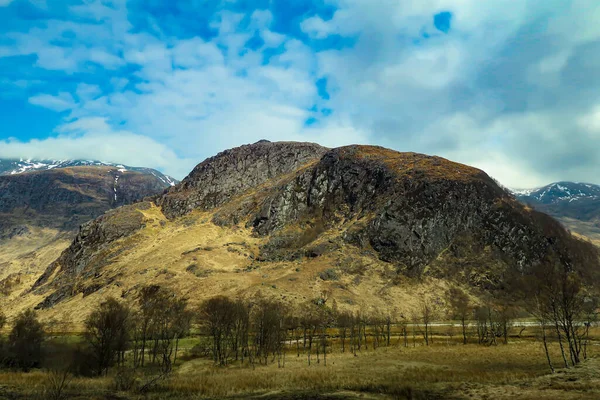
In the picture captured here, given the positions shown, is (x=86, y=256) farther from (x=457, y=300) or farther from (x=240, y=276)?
(x=457, y=300)

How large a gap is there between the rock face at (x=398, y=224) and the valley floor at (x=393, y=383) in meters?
89.7

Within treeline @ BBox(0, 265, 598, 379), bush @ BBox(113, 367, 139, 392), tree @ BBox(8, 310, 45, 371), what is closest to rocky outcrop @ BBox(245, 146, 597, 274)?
treeline @ BBox(0, 265, 598, 379)

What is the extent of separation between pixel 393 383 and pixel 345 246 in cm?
11448

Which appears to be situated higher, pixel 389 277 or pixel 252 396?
pixel 389 277

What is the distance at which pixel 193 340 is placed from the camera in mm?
86312

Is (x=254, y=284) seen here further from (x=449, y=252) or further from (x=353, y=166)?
(x=353, y=166)

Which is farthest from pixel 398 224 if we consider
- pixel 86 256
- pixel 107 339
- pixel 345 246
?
pixel 86 256

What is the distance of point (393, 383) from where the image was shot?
33.1m

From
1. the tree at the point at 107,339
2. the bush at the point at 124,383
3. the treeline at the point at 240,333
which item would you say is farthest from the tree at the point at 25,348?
the bush at the point at 124,383

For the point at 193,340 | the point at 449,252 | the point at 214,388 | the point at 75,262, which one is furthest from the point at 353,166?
the point at 214,388

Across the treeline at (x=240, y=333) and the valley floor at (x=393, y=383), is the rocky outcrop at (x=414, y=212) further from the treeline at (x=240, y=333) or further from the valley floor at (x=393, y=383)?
the valley floor at (x=393, y=383)

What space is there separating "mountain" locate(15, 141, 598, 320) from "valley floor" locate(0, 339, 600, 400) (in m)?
67.7

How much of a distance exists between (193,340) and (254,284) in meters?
37.2

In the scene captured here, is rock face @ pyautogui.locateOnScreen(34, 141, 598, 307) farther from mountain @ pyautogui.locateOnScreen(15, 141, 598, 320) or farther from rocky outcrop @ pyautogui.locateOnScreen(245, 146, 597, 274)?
mountain @ pyautogui.locateOnScreen(15, 141, 598, 320)
